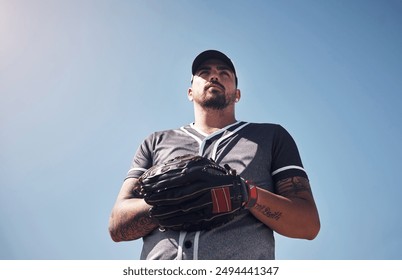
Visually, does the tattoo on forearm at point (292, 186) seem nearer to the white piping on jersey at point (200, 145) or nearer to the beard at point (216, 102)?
the white piping on jersey at point (200, 145)

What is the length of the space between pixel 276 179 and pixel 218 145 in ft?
1.55

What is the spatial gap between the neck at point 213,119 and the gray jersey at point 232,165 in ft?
0.26

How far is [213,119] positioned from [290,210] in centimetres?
106

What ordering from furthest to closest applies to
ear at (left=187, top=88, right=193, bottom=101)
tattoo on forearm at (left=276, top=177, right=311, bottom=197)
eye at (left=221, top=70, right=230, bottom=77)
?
ear at (left=187, top=88, right=193, bottom=101) < eye at (left=221, top=70, right=230, bottom=77) < tattoo on forearm at (left=276, top=177, right=311, bottom=197)

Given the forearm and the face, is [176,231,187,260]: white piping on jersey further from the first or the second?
the face

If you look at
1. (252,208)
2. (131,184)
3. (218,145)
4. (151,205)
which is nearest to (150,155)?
(131,184)

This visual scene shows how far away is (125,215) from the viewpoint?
2785 mm

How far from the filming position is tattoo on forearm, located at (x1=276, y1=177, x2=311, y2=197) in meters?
2.79

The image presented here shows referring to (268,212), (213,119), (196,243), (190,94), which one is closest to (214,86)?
(213,119)

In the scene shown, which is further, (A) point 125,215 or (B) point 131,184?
(B) point 131,184

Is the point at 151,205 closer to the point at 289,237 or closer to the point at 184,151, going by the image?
the point at 184,151

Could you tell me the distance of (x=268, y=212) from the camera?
8.48 feet

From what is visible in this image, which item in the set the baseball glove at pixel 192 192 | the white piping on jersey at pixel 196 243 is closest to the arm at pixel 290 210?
the baseball glove at pixel 192 192

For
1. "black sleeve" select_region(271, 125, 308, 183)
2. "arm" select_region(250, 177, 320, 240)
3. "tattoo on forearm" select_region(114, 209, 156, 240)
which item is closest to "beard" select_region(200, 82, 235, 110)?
"black sleeve" select_region(271, 125, 308, 183)
